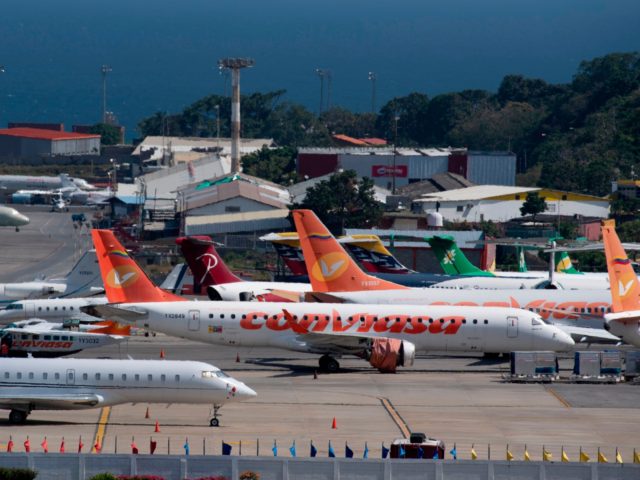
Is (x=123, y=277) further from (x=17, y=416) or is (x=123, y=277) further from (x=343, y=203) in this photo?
(x=343, y=203)

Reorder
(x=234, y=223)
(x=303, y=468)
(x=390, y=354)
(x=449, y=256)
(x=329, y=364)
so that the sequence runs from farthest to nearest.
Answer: (x=234, y=223), (x=449, y=256), (x=329, y=364), (x=390, y=354), (x=303, y=468)

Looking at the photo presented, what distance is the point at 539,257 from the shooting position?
418 ft

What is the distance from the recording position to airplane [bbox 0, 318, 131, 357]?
230ft

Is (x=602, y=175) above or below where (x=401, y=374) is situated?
above

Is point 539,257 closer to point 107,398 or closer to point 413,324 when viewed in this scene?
point 413,324

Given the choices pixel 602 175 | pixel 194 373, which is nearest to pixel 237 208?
pixel 602 175

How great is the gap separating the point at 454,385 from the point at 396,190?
4547 inches

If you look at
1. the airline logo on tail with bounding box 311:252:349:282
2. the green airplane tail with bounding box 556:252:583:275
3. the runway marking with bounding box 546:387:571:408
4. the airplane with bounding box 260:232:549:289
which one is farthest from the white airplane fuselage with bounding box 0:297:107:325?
the green airplane tail with bounding box 556:252:583:275

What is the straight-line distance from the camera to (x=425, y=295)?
246 feet

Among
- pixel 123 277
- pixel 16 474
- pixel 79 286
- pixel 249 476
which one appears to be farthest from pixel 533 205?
pixel 16 474

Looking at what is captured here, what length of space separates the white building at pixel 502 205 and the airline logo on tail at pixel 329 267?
78610 mm

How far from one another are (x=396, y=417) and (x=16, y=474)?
20.0 meters

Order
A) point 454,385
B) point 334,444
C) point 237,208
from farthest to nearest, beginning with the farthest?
1. point 237,208
2. point 454,385
3. point 334,444

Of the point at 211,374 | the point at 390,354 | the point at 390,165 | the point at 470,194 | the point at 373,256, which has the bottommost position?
the point at 390,354
